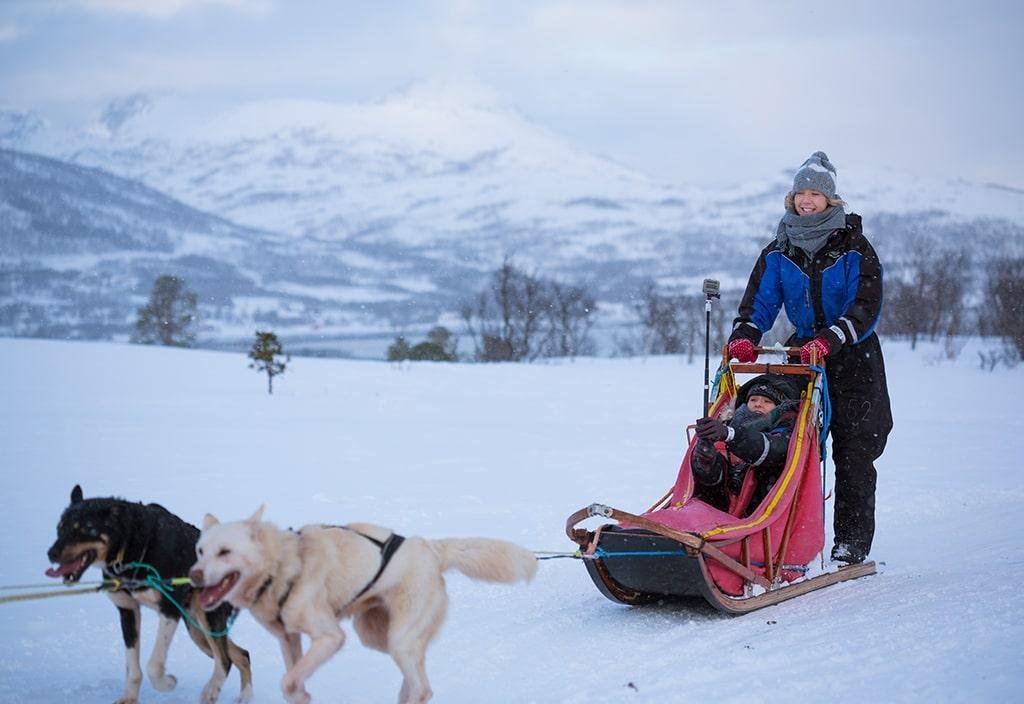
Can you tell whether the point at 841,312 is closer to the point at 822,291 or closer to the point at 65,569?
the point at 822,291

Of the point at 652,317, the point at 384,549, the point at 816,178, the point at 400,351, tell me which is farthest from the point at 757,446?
the point at 652,317

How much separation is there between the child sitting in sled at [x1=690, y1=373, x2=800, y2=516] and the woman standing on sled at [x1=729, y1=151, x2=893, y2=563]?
0.25 m

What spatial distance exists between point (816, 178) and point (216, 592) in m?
3.88

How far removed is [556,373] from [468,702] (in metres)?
20.8

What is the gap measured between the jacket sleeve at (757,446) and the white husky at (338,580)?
1.77m

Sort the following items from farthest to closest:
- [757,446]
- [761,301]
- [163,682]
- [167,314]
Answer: [167,314], [761,301], [757,446], [163,682]

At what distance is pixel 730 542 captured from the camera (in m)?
4.59

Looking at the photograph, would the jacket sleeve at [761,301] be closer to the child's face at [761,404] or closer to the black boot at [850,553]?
the child's face at [761,404]

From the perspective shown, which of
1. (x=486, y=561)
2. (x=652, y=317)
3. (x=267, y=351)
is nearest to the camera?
(x=486, y=561)

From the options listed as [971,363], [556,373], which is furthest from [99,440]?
[971,363]

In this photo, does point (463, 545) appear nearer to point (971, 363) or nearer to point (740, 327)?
point (740, 327)

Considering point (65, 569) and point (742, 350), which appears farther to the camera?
point (742, 350)

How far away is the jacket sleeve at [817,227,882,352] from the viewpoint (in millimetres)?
5168

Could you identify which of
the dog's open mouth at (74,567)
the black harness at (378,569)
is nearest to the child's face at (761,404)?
the black harness at (378,569)
